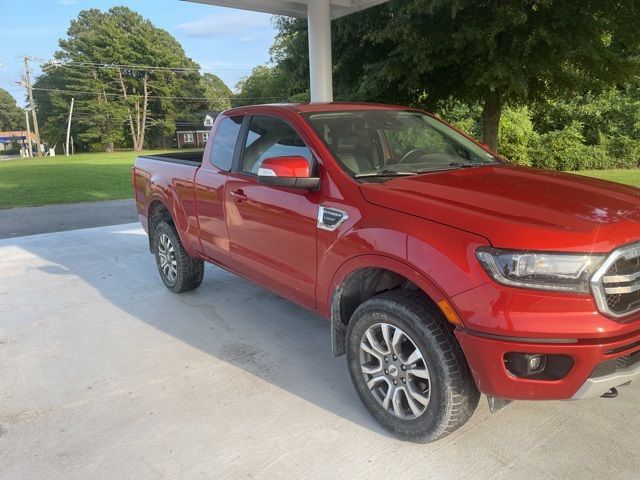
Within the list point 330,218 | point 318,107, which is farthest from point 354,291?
point 318,107

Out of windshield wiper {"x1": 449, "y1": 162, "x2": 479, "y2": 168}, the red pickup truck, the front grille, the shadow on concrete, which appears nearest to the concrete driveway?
the shadow on concrete

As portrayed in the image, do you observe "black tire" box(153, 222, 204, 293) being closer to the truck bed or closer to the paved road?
the truck bed

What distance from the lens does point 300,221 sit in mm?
3334

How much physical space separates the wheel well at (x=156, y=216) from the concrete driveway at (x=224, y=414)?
91 centimetres

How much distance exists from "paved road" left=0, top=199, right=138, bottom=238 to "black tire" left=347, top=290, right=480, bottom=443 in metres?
8.08

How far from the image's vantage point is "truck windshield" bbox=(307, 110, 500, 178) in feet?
11.2

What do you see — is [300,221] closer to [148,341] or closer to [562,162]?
[148,341]

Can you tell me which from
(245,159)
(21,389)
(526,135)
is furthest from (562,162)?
(21,389)

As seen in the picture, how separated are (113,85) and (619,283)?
74061 mm

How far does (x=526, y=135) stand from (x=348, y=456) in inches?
778

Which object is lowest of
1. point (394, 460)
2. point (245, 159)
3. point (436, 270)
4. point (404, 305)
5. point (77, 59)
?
point (394, 460)

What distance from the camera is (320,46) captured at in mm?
8422

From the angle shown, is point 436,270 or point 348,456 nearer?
point 436,270

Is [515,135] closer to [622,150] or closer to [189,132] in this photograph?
[622,150]
